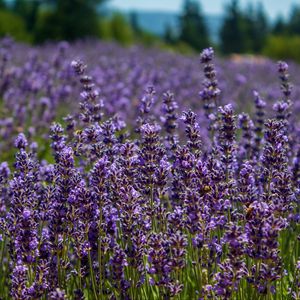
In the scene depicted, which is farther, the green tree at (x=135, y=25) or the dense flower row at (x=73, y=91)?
the green tree at (x=135, y=25)

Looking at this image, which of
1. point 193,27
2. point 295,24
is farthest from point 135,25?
point 193,27

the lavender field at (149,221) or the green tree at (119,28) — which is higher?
the lavender field at (149,221)

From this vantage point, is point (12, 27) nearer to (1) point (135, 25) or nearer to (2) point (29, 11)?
(2) point (29, 11)

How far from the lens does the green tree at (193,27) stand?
45.9 metres

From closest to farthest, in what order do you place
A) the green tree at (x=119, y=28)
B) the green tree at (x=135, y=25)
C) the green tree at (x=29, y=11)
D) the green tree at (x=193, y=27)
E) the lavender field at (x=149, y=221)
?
1. the lavender field at (x=149, y=221)
2. the green tree at (x=119, y=28)
3. the green tree at (x=29, y=11)
4. the green tree at (x=193, y=27)
5. the green tree at (x=135, y=25)

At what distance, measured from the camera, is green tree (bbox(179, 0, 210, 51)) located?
45.9m

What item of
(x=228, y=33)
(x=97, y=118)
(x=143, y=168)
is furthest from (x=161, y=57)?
(x=228, y=33)

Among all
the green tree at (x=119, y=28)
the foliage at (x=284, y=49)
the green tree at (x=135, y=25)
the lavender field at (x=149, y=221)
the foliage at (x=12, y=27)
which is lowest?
the green tree at (x=135, y=25)

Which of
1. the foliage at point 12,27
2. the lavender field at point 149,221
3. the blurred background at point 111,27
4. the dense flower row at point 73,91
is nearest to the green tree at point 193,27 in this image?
the blurred background at point 111,27

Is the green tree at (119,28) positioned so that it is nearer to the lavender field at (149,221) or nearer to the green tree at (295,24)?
the green tree at (295,24)

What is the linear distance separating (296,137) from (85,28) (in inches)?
911

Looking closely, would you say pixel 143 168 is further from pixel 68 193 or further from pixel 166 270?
pixel 166 270

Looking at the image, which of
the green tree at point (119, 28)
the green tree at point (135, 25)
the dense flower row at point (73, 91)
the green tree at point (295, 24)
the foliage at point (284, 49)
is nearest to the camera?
the dense flower row at point (73, 91)

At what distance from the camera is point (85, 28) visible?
27234 mm
